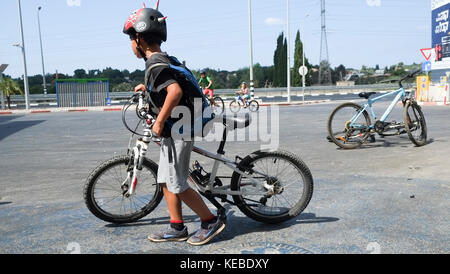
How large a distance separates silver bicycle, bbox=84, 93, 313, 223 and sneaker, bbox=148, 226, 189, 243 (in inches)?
14.8

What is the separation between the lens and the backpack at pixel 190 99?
121 inches

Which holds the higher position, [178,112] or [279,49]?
[279,49]

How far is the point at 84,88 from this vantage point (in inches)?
1137

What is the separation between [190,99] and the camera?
321cm

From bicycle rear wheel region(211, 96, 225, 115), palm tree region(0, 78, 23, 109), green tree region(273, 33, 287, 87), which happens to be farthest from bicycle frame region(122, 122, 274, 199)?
green tree region(273, 33, 287, 87)

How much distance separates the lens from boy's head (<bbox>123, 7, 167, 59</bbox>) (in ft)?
9.99

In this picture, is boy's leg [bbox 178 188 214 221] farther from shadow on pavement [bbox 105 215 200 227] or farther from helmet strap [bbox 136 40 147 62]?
helmet strap [bbox 136 40 147 62]

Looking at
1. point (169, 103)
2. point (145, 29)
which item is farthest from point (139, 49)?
point (169, 103)

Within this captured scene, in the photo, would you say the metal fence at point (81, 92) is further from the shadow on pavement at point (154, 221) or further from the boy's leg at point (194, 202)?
the boy's leg at point (194, 202)

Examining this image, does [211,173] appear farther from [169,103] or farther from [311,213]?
[311,213]

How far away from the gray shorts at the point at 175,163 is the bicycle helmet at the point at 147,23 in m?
0.85

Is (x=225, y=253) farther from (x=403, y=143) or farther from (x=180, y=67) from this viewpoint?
(x=403, y=143)

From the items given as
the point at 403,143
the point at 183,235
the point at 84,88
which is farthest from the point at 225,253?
the point at 84,88
